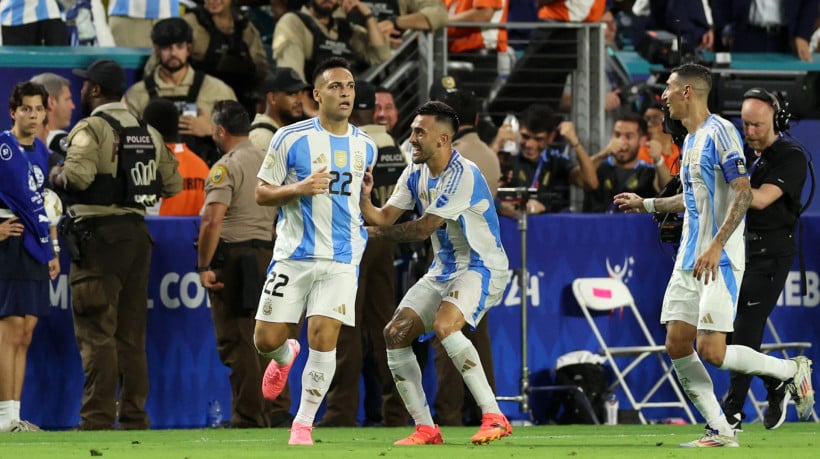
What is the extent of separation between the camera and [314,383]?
379 inches

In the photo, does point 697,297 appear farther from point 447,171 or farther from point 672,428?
point 672,428

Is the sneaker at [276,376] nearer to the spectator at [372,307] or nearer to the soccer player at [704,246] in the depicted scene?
the soccer player at [704,246]

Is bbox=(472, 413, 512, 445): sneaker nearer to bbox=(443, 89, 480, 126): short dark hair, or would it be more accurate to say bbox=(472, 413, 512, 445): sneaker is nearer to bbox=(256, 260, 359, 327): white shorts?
bbox=(256, 260, 359, 327): white shorts

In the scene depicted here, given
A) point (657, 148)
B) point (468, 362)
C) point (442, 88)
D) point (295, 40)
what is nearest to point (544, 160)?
point (657, 148)

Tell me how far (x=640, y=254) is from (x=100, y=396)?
15.4 feet

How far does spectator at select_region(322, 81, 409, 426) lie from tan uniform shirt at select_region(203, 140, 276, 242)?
33.8 inches

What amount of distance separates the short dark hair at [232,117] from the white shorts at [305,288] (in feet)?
9.62

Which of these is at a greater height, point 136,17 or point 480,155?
point 136,17

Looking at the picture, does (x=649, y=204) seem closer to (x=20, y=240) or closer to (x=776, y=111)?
(x=776, y=111)

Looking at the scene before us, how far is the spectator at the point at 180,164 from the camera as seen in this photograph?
42.8 ft

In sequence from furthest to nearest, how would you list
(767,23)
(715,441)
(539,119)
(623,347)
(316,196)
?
(767,23), (539,119), (623,347), (316,196), (715,441)

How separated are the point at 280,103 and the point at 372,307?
1.77m

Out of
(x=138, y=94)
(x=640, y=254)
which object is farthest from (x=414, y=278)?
(x=138, y=94)

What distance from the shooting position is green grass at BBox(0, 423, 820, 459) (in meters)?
8.97
